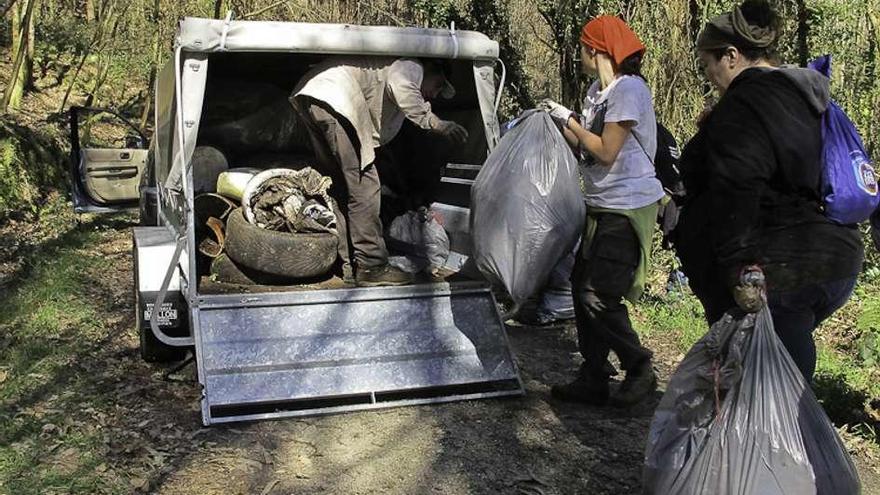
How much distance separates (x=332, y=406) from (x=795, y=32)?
5.31 meters

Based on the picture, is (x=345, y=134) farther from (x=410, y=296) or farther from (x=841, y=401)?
(x=841, y=401)

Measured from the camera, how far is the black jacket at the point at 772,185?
9.34 ft

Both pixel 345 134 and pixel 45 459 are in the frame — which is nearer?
pixel 45 459

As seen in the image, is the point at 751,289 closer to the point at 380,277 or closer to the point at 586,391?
the point at 586,391

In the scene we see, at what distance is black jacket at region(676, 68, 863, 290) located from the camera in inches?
112

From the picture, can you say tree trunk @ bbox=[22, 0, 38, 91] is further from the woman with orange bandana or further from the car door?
the woman with orange bandana

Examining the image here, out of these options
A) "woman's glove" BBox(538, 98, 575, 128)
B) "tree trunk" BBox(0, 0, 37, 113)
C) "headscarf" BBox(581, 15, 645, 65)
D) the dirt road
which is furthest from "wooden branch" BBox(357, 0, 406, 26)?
the dirt road

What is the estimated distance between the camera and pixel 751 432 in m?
2.76

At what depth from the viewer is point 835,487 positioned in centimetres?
279

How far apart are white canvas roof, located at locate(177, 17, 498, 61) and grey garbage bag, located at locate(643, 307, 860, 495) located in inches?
101

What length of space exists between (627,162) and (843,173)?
1.21 m

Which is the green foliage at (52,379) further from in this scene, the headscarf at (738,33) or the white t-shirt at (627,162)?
the headscarf at (738,33)

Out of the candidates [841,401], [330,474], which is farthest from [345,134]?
[841,401]

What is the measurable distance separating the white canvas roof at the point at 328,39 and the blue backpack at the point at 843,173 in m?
2.47
